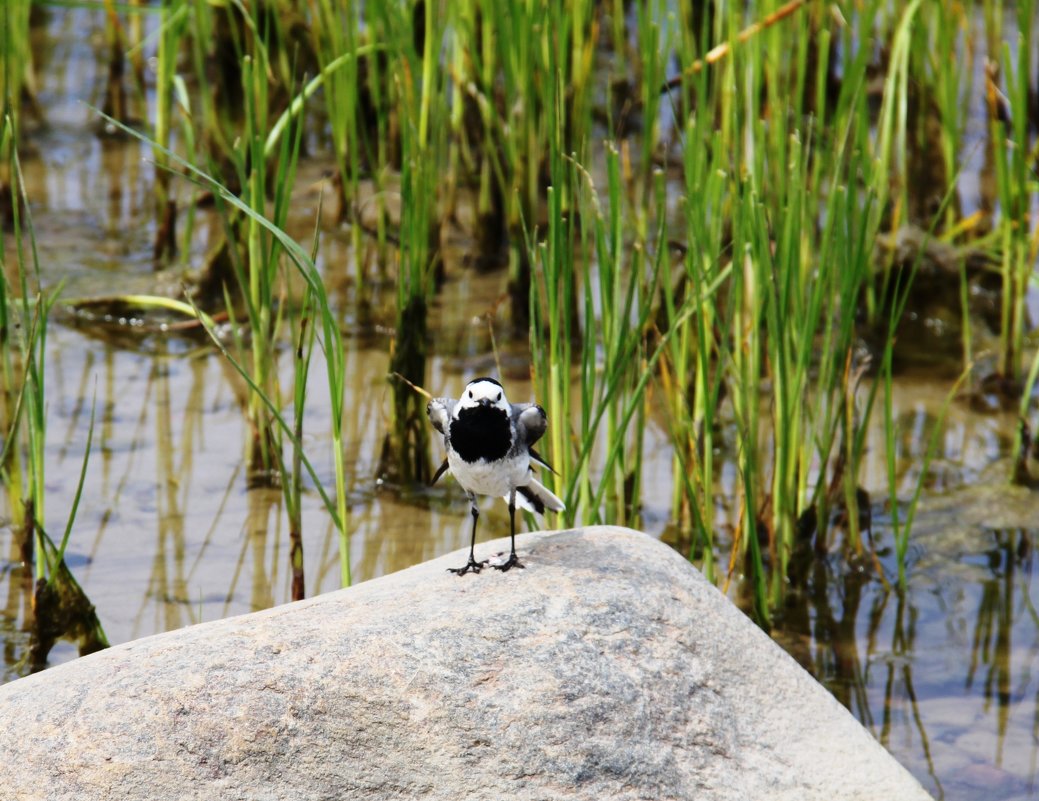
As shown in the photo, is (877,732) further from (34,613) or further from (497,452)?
(34,613)

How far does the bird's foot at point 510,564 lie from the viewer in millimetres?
2885

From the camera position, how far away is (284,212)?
11.1 feet

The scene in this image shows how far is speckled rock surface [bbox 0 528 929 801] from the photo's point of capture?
238cm

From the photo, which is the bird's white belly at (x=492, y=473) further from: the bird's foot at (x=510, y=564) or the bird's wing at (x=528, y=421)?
the bird's foot at (x=510, y=564)

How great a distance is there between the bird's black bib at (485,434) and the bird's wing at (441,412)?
123mm

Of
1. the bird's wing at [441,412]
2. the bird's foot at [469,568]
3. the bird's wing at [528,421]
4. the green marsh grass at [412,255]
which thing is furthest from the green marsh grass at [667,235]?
the bird's foot at [469,568]

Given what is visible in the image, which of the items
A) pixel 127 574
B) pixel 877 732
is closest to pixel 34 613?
pixel 127 574

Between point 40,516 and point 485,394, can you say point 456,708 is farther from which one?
point 40,516

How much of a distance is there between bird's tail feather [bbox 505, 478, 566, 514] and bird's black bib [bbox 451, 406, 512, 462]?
0.32 meters

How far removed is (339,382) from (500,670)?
84 centimetres

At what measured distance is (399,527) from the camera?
162 inches

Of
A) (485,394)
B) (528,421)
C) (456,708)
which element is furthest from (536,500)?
(456,708)

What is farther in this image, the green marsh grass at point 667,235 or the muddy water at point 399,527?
the muddy water at point 399,527

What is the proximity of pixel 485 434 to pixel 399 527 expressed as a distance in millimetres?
1319
